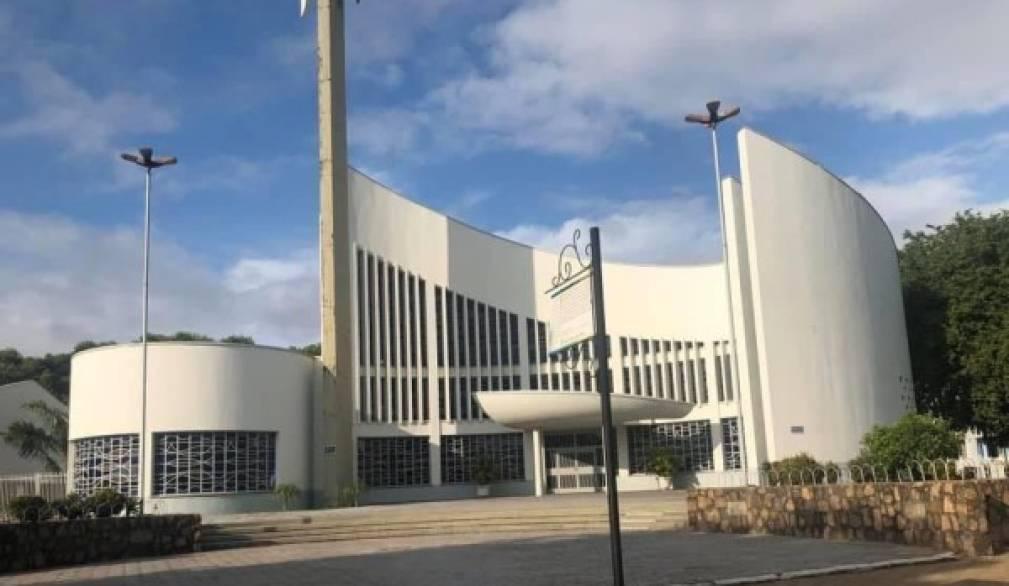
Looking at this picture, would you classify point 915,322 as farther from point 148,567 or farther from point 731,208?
point 148,567

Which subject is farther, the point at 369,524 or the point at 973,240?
the point at 973,240

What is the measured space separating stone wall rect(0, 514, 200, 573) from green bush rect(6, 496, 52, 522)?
0.25m

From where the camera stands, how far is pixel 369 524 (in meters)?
20.0

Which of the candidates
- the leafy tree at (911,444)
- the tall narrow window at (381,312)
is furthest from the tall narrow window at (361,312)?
the leafy tree at (911,444)

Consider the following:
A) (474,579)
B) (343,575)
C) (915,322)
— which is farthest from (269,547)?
(915,322)

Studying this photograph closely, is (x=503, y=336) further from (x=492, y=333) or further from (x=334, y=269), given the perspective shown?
(x=334, y=269)

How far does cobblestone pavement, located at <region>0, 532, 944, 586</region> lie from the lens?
450 inches

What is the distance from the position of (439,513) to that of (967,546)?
1198cm

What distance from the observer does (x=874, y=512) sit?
13555 millimetres

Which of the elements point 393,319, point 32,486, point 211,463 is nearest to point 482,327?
point 393,319

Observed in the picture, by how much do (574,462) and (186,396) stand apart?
13.6 metres

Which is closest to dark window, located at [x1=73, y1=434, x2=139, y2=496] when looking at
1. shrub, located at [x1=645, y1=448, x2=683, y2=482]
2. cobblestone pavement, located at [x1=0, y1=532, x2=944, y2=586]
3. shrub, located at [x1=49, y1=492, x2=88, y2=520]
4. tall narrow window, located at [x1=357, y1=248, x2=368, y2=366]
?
shrub, located at [x1=49, y1=492, x2=88, y2=520]

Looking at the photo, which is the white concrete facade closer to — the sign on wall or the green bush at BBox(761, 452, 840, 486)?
the green bush at BBox(761, 452, 840, 486)

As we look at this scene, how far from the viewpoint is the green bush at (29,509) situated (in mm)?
16594
